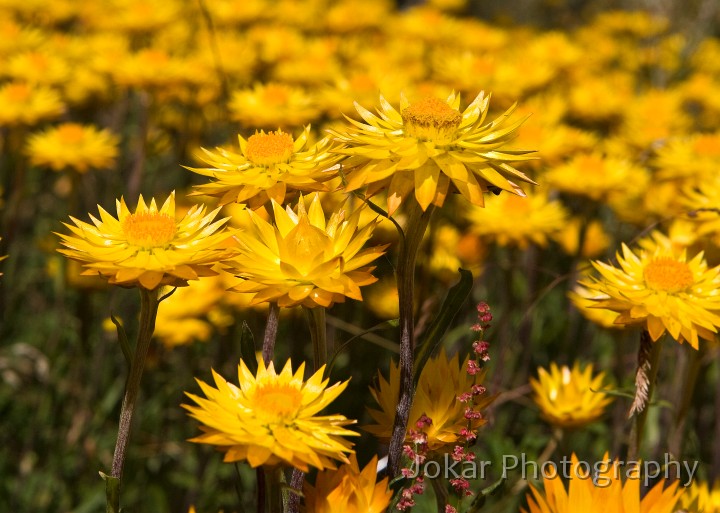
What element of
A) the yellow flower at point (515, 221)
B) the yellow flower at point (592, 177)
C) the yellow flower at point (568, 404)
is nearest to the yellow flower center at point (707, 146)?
the yellow flower at point (592, 177)

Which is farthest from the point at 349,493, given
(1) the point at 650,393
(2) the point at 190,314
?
(2) the point at 190,314

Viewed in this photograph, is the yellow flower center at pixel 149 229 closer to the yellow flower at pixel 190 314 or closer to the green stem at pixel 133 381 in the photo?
the green stem at pixel 133 381

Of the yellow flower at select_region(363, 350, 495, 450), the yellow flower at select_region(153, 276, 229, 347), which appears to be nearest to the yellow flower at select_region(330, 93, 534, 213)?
the yellow flower at select_region(363, 350, 495, 450)

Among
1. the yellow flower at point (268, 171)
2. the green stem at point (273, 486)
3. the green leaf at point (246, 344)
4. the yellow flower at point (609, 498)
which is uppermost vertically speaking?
the yellow flower at point (268, 171)

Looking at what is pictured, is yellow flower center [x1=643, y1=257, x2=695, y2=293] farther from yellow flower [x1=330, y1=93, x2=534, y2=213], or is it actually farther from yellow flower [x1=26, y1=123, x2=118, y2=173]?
yellow flower [x1=26, y1=123, x2=118, y2=173]

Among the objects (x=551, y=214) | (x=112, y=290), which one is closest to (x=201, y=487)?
(x=112, y=290)

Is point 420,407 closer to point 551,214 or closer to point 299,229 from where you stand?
point 299,229

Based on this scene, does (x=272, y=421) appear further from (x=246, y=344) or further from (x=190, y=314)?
(x=190, y=314)
